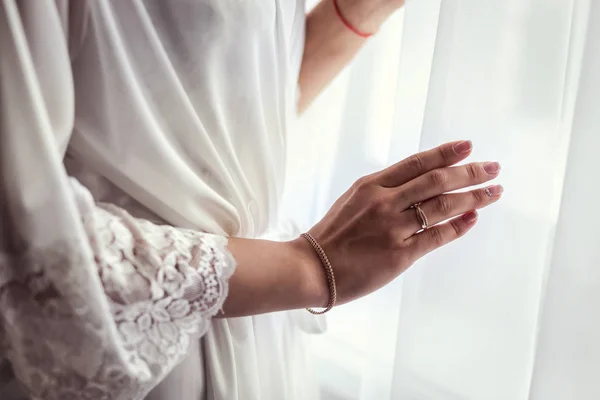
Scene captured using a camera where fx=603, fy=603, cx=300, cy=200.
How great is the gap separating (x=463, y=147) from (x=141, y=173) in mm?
323

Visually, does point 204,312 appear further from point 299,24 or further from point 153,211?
point 299,24

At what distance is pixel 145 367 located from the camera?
20.3 inches

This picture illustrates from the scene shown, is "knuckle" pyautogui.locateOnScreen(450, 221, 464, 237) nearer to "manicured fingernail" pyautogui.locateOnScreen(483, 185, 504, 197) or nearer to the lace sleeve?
"manicured fingernail" pyautogui.locateOnScreen(483, 185, 504, 197)

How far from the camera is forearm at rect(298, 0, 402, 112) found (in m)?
0.78

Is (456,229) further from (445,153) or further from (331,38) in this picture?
(331,38)

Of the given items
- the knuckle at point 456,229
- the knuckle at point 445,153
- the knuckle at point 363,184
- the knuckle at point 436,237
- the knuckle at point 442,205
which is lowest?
the knuckle at point 436,237

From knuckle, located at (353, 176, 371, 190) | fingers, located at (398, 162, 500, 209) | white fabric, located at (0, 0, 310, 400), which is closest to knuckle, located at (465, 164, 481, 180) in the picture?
fingers, located at (398, 162, 500, 209)

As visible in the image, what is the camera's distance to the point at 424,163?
2.04 feet

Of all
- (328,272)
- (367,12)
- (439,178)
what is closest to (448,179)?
(439,178)

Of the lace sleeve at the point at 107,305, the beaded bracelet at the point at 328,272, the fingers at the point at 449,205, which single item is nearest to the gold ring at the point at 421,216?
the fingers at the point at 449,205

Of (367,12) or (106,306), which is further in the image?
(367,12)

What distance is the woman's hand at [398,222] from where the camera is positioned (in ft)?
2.02

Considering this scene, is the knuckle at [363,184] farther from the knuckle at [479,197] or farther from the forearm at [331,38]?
the forearm at [331,38]

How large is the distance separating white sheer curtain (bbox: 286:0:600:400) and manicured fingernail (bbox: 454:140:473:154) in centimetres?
4
